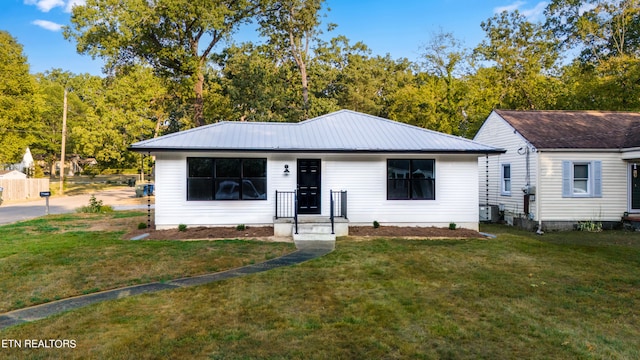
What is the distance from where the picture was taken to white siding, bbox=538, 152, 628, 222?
12.7 meters

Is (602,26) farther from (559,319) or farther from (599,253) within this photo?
(559,319)

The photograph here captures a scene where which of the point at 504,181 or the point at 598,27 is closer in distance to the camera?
the point at 504,181

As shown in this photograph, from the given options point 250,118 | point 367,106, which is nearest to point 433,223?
point 250,118

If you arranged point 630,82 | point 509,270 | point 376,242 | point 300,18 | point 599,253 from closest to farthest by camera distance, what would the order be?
point 509,270
point 599,253
point 376,242
point 630,82
point 300,18

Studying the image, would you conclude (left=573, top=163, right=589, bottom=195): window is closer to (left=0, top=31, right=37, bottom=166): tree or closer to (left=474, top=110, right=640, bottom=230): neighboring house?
(left=474, top=110, right=640, bottom=230): neighboring house

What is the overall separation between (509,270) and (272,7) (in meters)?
25.5

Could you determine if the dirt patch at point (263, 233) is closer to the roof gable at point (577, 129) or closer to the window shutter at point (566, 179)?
the window shutter at point (566, 179)

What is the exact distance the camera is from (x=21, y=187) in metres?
24.5

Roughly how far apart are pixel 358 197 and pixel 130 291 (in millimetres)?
7546

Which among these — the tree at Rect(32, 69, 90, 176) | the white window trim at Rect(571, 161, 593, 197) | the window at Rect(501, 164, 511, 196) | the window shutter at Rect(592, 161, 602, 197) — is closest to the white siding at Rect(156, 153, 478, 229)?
the window at Rect(501, 164, 511, 196)

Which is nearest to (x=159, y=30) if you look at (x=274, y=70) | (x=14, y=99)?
(x=274, y=70)

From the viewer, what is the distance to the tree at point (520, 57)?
2425 cm

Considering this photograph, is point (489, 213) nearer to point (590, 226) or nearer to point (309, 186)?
point (590, 226)

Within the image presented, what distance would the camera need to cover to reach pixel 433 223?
11938 millimetres
